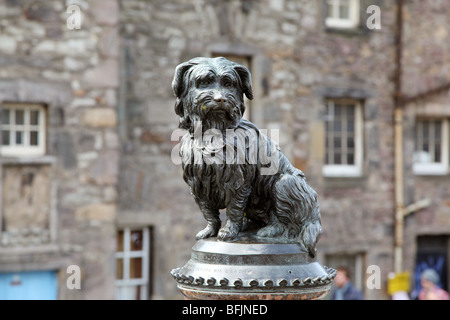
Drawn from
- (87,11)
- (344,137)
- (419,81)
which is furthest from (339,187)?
(87,11)

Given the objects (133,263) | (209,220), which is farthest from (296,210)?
(133,263)

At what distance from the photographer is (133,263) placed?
9938 millimetres

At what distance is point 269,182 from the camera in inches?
128

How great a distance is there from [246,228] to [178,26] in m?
6.98

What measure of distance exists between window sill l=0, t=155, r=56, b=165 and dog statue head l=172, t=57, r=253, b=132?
5701mm

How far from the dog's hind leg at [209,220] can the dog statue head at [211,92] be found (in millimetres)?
396

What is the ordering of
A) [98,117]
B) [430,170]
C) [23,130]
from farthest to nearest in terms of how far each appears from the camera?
[430,170] < [98,117] < [23,130]

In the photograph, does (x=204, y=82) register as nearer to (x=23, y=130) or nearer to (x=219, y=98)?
(x=219, y=98)

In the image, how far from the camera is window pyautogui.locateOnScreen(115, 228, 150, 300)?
984 centimetres

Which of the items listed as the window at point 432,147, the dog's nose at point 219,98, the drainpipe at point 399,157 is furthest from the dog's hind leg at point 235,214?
the window at point 432,147

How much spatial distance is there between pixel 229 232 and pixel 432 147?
10.1 meters

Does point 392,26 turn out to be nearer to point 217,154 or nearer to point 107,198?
point 107,198

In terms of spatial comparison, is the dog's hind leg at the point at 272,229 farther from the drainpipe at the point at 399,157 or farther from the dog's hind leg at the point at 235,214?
the drainpipe at the point at 399,157

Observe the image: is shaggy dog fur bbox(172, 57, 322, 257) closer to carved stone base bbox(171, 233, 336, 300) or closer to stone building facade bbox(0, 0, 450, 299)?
carved stone base bbox(171, 233, 336, 300)
